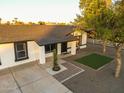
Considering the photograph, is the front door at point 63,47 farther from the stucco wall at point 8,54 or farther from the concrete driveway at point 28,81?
the concrete driveway at point 28,81

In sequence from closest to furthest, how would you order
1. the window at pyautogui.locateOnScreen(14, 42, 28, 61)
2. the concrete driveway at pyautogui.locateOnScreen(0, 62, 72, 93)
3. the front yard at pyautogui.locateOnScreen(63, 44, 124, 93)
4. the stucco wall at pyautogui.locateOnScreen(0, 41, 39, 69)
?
1. the concrete driveway at pyautogui.locateOnScreen(0, 62, 72, 93)
2. the front yard at pyautogui.locateOnScreen(63, 44, 124, 93)
3. the stucco wall at pyautogui.locateOnScreen(0, 41, 39, 69)
4. the window at pyautogui.locateOnScreen(14, 42, 28, 61)

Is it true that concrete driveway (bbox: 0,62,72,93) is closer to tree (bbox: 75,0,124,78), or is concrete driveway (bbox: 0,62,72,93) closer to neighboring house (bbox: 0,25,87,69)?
neighboring house (bbox: 0,25,87,69)

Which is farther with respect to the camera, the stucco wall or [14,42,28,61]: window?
[14,42,28,61]: window

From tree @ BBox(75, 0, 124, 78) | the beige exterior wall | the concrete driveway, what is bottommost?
the concrete driveway

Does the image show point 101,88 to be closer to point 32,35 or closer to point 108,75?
point 108,75

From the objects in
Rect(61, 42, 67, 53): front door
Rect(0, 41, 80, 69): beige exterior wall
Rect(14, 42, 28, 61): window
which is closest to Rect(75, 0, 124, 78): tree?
Rect(0, 41, 80, 69): beige exterior wall

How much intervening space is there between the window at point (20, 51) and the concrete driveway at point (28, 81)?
49.8 inches

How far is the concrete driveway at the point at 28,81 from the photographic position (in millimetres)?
6574

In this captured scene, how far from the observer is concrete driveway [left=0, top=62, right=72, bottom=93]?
657 centimetres

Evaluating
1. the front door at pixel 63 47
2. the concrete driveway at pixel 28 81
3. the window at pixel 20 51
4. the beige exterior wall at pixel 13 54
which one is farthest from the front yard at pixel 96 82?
the window at pixel 20 51

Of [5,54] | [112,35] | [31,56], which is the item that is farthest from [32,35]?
[112,35]

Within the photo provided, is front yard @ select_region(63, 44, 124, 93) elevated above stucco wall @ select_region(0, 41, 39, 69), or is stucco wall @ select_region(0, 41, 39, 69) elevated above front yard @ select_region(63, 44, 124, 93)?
stucco wall @ select_region(0, 41, 39, 69)

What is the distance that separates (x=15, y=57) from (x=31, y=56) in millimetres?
1605

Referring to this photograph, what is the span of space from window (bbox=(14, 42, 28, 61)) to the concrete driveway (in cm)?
127
